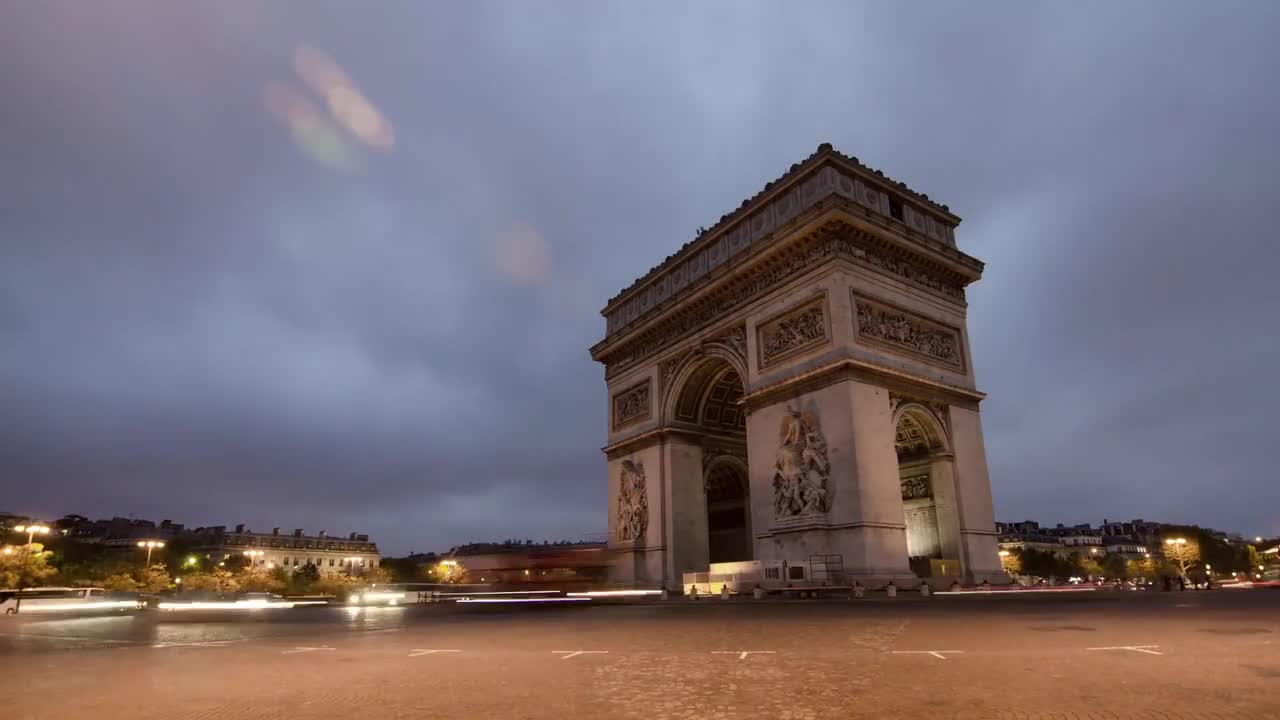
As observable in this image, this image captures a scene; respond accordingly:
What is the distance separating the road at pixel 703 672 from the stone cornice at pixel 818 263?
1473 cm

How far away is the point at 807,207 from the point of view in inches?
960

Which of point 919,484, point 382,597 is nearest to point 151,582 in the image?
point 382,597

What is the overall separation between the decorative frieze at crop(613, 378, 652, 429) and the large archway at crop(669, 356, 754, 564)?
89.7 inches

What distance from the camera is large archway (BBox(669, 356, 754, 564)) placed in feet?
101

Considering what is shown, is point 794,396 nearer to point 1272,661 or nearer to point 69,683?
point 1272,661

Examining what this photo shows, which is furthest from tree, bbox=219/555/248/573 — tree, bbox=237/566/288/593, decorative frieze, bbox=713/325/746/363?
decorative frieze, bbox=713/325/746/363

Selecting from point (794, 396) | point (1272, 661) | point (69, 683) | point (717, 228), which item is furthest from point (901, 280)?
point (69, 683)

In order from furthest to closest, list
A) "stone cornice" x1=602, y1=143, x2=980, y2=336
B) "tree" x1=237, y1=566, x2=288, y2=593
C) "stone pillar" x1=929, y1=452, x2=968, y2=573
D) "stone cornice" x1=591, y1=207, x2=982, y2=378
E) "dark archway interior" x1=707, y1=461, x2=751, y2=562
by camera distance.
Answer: "tree" x1=237, y1=566, x2=288, y2=593
"dark archway interior" x1=707, y1=461, x2=751, y2=562
"stone cornice" x1=602, y1=143, x2=980, y2=336
"stone cornice" x1=591, y1=207, x2=982, y2=378
"stone pillar" x1=929, y1=452, x2=968, y2=573

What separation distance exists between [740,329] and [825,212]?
6.16 metres

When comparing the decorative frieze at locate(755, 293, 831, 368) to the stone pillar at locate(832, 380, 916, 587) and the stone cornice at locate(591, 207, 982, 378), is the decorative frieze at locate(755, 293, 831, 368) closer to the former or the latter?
the stone cornice at locate(591, 207, 982, 378)

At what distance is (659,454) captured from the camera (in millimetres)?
30766

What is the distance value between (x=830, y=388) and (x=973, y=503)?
264 inches

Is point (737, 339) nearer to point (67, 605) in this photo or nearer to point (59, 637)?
point (59, 637)

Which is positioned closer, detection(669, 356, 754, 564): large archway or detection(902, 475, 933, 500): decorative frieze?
detection(902, 475, 933, 500): decorative frieze
